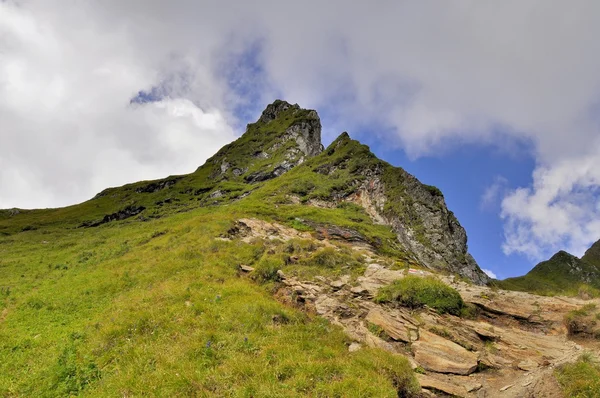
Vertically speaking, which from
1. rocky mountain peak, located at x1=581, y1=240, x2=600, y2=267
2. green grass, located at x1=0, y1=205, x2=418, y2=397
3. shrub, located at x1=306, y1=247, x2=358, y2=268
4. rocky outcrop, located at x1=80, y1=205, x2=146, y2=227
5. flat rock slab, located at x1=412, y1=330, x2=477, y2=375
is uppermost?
rocky mountain peak, located at x1=581, y1=240, x2=600, y2=267

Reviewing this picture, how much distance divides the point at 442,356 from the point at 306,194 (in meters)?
45.1

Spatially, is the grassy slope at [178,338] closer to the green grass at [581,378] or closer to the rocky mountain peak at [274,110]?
the green grass at [581,378]

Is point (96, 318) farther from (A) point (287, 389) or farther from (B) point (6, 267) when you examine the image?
(B) point (6, 267)

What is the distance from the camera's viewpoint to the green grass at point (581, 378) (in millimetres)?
8242

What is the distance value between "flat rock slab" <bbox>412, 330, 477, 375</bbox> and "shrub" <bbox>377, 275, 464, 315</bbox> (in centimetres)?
232

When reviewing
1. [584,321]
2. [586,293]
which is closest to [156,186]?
[586,293]

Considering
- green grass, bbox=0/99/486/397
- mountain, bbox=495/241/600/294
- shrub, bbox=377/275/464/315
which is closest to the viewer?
green grass, bbox=0/99/486/397

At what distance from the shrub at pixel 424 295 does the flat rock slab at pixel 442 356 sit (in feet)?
7.60

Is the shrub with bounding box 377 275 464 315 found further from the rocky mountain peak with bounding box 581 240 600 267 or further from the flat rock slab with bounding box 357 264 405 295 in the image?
the rocky mountain peak with bounding box 581 240 600 267

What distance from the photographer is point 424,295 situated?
573 inches

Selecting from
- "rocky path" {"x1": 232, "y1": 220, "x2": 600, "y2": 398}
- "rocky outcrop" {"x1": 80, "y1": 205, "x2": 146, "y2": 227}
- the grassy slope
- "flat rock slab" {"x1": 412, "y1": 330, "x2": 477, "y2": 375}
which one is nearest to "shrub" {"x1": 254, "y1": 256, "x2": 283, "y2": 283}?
the grassy slope

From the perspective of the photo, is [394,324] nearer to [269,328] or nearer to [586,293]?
[269,328]

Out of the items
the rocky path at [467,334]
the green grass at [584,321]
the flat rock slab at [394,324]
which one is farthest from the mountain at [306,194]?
the green grass at [584,321]

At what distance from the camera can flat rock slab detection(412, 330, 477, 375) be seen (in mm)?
10555
